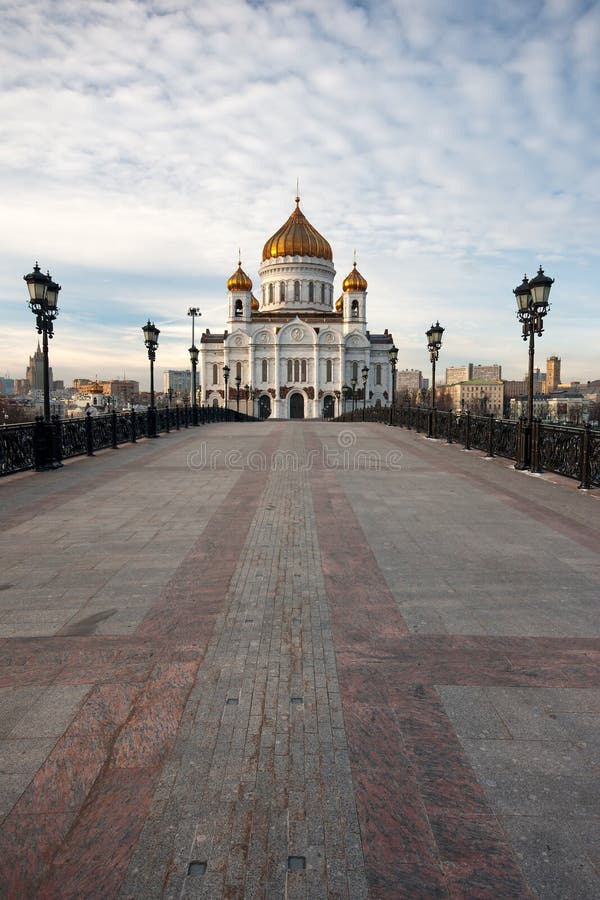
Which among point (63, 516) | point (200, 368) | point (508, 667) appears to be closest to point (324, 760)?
point (508, 667)

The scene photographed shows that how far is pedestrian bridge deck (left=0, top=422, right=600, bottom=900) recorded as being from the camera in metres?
2.22

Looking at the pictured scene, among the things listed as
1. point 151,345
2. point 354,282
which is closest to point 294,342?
point 354,282

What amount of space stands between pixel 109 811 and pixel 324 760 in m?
0.98

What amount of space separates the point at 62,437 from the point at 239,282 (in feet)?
214

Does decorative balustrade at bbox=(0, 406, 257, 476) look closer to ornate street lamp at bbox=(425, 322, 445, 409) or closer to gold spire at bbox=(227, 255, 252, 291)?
ornate street lamp at bbox=(425, 322, 445, 409)

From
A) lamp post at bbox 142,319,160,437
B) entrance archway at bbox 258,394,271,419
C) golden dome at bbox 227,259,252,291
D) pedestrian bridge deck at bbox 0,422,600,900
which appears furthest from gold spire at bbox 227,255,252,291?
pedestrian bridge deck at bbox 0,422,600,900

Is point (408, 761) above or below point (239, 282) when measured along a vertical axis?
below

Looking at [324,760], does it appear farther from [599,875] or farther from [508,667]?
[508,667]

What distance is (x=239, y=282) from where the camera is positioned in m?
75.5

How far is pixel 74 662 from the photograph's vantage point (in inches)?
150

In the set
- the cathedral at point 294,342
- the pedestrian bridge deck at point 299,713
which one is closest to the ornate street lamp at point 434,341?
the pedestrian bridge deck at point 299,713

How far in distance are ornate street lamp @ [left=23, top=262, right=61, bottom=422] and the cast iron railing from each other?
35.0 feet

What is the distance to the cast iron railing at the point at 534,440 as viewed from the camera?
10.2m

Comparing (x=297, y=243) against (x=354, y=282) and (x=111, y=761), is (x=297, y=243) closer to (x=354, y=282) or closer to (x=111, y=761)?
(x=354, y=282)
